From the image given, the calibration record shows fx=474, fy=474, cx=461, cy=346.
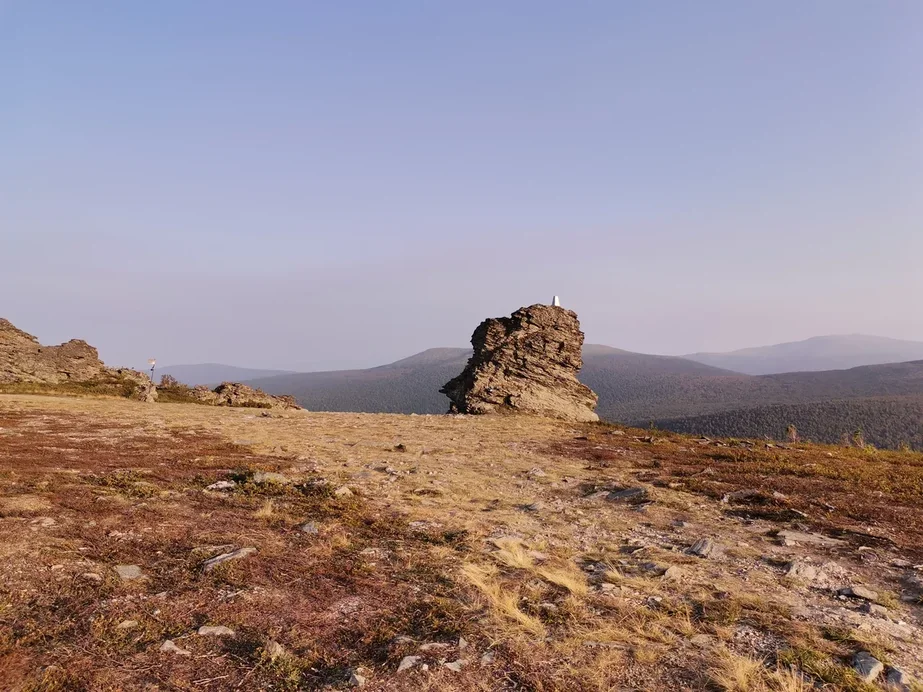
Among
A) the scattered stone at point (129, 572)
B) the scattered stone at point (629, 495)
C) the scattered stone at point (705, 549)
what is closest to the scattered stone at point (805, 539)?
the scattered stone at point (705, 549)

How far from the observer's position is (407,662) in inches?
204

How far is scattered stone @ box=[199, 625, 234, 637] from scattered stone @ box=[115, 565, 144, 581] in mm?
2179

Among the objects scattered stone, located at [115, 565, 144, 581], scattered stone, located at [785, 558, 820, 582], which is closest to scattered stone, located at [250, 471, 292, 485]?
scattered stone, located at [115, 565, 144, 581]

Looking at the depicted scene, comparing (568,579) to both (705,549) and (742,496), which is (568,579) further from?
(742,496)

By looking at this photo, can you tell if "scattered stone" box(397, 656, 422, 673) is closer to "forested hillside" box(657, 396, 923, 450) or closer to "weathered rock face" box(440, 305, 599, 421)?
"weathered rock face" box(440, 305, 599, 421)

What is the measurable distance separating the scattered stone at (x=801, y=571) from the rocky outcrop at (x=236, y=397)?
1746 inches

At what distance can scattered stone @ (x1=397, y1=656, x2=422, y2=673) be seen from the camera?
16.7 ft

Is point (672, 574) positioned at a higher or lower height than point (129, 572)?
lower

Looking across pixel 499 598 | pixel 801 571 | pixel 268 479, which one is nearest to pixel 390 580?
pixel 499 598

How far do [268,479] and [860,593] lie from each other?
13035 millimetres

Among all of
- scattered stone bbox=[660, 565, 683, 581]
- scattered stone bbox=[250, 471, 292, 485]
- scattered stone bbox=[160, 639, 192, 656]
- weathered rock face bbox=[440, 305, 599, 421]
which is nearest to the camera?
scattered stone bbox=[160, 639, 192, 656]

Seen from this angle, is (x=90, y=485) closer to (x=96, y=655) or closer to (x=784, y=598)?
(x=96, y=655)

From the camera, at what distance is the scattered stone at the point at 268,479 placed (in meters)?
13.1

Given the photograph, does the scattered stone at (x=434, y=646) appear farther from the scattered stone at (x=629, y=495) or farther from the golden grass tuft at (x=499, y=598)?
the scattered stone at (x=629, y=495)
